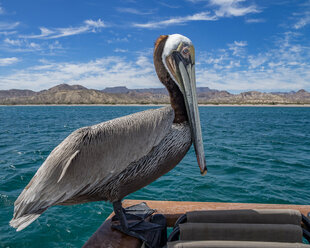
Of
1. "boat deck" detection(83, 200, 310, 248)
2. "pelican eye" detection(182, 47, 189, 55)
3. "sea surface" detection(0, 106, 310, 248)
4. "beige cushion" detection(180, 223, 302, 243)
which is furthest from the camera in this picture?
"sea surface" detection(0, 106, 310, 248)

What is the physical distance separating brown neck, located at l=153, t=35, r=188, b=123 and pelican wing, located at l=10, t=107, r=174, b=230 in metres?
0.34

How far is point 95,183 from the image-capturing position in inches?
72.4

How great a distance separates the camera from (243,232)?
5.34ft

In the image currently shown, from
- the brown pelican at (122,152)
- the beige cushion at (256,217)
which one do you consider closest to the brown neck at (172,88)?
the brown pelican at (122,152)

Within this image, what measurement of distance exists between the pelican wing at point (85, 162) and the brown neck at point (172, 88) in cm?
34

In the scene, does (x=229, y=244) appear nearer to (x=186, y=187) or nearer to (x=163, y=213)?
(x=163, y=213)

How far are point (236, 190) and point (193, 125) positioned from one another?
4.04 m

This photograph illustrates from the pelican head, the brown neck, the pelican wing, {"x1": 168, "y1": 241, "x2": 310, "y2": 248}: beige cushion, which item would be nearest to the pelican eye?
the pelican head

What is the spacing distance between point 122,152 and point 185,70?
2.84 ft

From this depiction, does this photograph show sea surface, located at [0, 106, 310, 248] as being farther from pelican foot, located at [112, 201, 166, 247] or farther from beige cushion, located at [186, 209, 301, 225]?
beige cushion, located at [186, 209, 301, 225]

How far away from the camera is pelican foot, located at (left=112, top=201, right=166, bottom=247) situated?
2.05 meters

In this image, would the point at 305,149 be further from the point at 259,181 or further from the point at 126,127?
the point at 126,127

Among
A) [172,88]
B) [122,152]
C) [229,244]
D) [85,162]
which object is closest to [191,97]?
[172,88]

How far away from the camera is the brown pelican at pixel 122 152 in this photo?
1.79m
